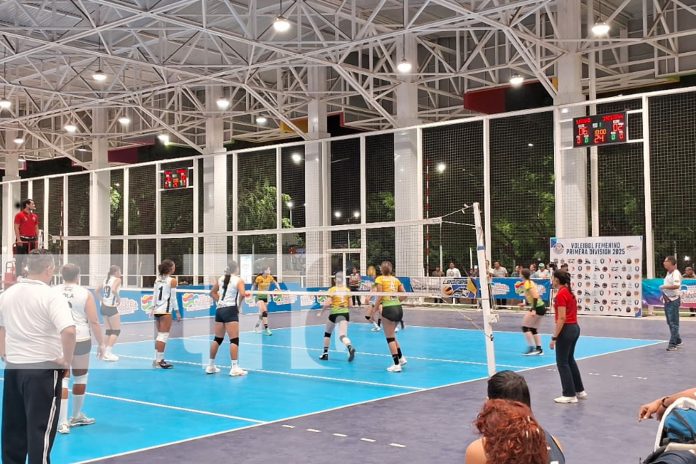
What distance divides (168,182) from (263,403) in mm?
24298

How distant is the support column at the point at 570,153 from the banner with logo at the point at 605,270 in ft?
2.70

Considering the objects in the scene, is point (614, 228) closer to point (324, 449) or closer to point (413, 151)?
point (413, 151)

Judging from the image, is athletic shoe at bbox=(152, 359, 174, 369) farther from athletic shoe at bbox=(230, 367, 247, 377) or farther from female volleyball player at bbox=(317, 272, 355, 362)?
female volleyball player at bbox=(317, 272, 355, 362)

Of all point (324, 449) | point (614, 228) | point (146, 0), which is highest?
point (146, 0)

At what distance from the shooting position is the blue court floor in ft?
28.3

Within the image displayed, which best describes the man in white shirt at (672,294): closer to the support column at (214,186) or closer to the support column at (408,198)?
the support column at (408,198)

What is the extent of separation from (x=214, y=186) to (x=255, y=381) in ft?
73.9

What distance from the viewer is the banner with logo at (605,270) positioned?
2272 centimetres

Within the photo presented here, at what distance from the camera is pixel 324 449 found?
765 cm

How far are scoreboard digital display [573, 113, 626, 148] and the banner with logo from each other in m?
2.99

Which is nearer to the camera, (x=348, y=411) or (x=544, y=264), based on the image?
(x=348, y=411)

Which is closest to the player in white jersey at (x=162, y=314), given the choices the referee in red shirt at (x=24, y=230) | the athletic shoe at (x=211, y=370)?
the athletic shoe at (x=211, y=370)

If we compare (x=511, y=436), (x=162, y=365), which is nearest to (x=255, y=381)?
(x=162, y=365)

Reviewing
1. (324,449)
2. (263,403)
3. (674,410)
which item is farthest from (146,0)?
(674,410)
